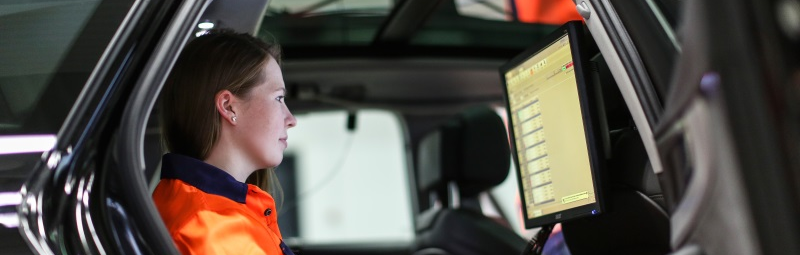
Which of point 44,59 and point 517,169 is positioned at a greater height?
point 44,59

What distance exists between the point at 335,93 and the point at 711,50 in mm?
2970

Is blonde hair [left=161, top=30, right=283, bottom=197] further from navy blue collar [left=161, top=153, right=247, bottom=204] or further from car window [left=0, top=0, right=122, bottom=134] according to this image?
car window [left=0, top=0, right=122, bottom=134]

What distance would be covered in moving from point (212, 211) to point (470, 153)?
5.21 ft

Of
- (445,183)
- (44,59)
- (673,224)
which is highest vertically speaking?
(44,59)

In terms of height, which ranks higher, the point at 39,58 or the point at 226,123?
the point at 39,58

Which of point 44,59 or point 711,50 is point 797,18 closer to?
point 711,50

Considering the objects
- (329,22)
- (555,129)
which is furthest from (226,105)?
(329,22)

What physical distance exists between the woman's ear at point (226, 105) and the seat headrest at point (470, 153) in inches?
48.0

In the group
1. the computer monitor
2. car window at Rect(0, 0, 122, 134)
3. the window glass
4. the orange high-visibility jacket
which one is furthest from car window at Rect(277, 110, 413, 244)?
car window at Rect(0, 0, 122, 134)

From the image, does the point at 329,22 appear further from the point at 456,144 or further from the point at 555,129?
the point at 555,129

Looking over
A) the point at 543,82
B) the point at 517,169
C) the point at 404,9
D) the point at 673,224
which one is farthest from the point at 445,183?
the point at 673,224

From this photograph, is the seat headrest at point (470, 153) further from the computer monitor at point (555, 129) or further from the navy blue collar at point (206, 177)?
the navy blue collar at point (206, 177)

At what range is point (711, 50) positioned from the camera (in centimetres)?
96

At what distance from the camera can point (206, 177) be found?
1.75 m
